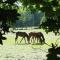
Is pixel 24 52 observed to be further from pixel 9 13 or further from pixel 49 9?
pixel 9 13

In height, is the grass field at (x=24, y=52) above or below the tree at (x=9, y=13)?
below

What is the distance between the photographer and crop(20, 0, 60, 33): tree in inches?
235

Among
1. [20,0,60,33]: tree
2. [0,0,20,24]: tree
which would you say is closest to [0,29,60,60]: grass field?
[20,0,60,33]: tree

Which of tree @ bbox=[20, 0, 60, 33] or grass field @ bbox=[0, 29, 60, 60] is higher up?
tree @ bbox=[20, 0, 60, 33]

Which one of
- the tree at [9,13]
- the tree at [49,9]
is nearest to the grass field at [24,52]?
the tree at [49,9]

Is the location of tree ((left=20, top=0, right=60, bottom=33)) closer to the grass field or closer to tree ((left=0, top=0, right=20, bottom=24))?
tree ((left=0, top=0, right=20, bottom=24))

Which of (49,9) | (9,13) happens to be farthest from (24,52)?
(9,13)

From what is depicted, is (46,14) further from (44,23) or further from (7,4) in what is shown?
(7,4)

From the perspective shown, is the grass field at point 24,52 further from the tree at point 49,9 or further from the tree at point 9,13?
the tree at point 9,13

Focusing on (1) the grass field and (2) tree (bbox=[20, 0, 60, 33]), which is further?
(1) the grass field

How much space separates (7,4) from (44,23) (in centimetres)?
92

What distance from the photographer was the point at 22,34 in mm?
26438

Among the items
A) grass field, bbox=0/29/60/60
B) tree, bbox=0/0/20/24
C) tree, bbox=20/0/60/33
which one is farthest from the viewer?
grass field, bbox=0/29/60/60

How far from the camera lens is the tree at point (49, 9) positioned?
5965 millimetres
